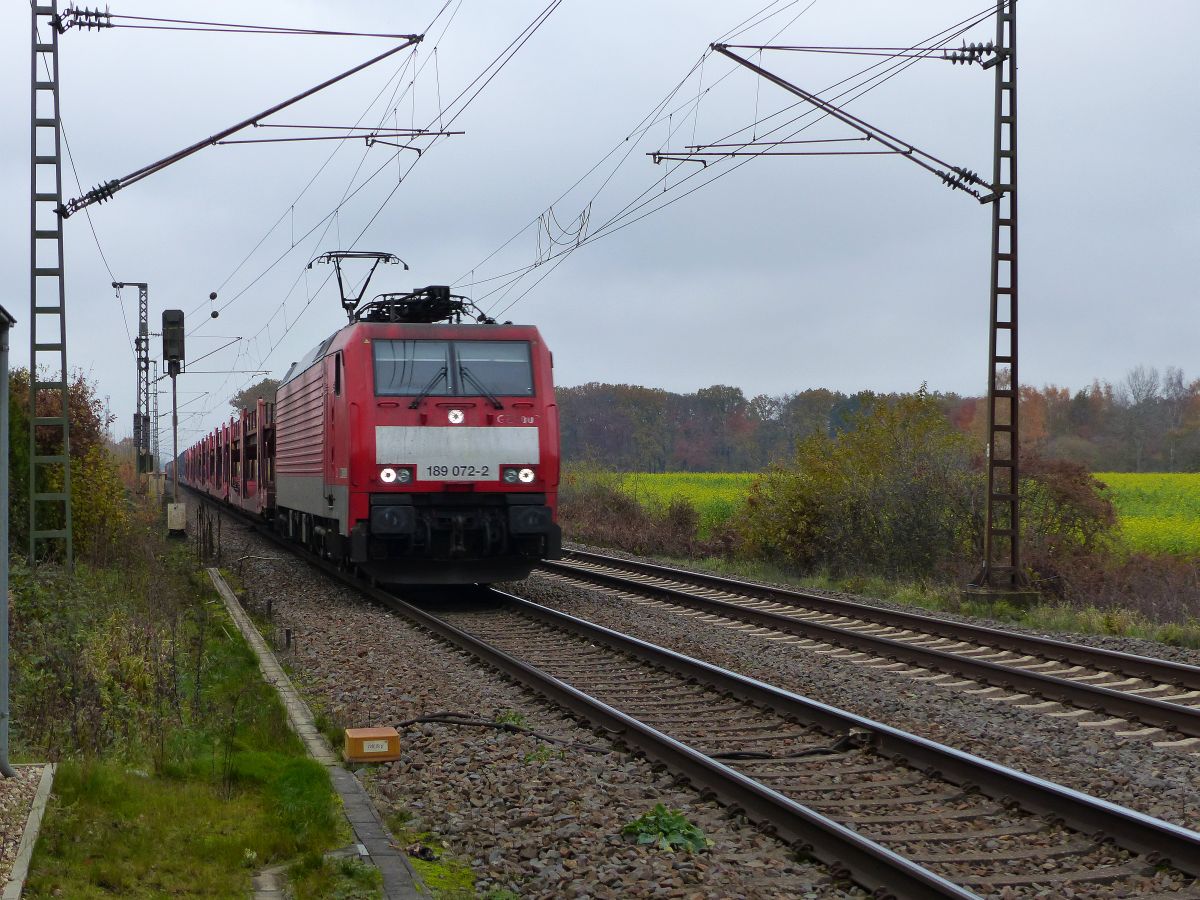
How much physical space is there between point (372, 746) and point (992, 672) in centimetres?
539

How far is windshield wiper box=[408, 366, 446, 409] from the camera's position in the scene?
14.9 m

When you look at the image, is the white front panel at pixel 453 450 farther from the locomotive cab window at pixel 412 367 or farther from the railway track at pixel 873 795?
the railway track at pixel 873 795

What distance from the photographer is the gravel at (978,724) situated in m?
7.14

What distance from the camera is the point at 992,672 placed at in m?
10.6

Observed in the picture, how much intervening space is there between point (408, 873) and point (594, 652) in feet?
21.6

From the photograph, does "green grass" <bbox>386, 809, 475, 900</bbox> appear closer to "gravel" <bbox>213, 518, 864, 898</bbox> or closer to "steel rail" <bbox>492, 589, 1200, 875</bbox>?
"gravel" <bbox>213, 518, 864, 898</bbox>

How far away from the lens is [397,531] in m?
14.7

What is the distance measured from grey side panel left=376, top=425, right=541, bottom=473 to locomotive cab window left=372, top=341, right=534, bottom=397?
0.45 meters

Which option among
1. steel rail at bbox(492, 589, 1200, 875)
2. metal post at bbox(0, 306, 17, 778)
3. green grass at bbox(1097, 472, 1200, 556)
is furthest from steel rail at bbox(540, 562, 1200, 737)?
green grass at bbox(1097, 472, 1200, 556)

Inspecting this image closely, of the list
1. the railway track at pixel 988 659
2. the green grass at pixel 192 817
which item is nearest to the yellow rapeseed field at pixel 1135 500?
the railway track at pixel 988 659

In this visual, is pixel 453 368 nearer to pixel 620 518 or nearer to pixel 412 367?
pixel 412 367

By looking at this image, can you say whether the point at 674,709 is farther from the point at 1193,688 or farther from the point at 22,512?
the point at 22,512

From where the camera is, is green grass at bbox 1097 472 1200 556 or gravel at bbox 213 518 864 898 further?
green grass at bbox 1097 472 1200 556

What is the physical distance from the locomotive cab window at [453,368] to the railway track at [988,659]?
3529 millimetres
